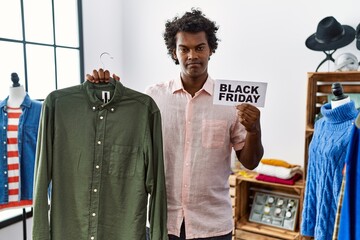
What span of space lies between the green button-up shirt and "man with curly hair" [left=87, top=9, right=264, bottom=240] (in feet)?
0.28

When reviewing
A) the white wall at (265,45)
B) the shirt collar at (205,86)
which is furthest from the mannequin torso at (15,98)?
the white wall at (265,45)

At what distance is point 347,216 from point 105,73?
1029 mm

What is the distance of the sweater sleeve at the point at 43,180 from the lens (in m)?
1.17

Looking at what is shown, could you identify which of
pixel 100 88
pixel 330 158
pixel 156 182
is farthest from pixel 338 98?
pixel 100 88

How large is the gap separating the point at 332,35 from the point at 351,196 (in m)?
1.59

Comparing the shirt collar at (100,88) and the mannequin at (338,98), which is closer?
the shirt collar at (100,88)

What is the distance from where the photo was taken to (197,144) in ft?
4.25

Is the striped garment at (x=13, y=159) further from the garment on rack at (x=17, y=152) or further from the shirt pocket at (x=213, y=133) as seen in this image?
the shirt pocket at (x=213, y=133)

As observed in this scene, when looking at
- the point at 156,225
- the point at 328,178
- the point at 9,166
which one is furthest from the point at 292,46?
the point at 9,166

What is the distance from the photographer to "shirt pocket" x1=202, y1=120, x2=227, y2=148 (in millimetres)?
1300

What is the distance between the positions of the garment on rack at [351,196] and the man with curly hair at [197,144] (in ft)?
1.07

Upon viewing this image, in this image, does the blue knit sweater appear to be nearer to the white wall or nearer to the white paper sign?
the white paper sign

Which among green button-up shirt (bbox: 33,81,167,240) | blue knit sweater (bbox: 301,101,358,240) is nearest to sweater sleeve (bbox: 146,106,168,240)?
green button-up shirt (bbox: 33,81,167,240)

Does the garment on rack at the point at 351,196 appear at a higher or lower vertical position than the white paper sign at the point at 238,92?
lower
